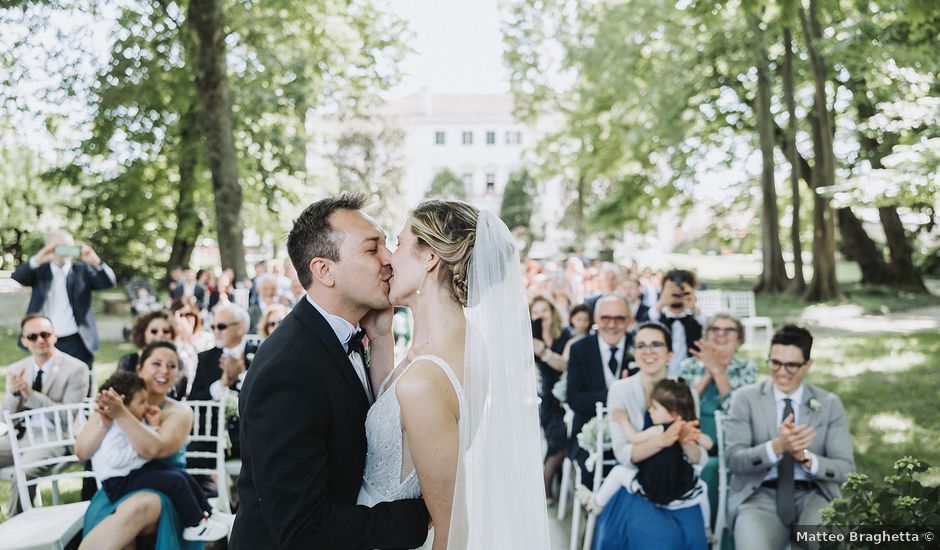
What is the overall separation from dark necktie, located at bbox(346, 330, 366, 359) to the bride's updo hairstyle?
331mm

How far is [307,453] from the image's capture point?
2037mm

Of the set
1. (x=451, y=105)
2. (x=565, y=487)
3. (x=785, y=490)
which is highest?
(x=451, y=105)

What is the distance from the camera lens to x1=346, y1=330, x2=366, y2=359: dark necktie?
2396 millimetres

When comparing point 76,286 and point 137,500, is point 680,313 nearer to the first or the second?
point 137,500

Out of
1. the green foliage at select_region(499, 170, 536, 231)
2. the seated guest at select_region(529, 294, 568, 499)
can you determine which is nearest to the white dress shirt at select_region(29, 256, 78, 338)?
the seated guest at select_region(529, 294, 568, 499)

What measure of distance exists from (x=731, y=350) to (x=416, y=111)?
65.7 metres

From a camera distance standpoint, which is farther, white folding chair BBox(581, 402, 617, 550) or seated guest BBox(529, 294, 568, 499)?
seated guest BBox(529, 294, 568, 499)

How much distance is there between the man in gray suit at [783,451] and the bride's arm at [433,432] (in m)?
2.57

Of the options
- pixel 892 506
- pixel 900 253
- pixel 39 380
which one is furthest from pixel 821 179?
pixel 39 380

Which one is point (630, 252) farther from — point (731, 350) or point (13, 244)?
point (731, 350)

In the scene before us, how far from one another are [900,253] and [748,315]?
40.1 feet

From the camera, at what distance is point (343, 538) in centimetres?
208

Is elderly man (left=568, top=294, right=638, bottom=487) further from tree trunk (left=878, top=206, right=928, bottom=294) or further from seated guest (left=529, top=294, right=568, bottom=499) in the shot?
tree trunk (left=878, top=206, right=928, bottom=294)

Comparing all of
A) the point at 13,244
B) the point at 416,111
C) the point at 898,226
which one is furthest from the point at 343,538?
the point at 416,111
